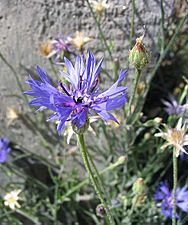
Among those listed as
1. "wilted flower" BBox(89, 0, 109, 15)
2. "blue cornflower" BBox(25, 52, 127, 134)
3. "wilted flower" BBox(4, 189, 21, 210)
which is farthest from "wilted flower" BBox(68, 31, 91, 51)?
"wilted flower" BBox(4, 189, 21, 210)

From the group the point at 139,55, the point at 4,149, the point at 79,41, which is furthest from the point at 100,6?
the point at 4,149

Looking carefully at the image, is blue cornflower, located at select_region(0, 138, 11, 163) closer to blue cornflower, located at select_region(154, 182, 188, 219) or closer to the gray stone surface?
the gray stone surface

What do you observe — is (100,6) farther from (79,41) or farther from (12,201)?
(12,201)

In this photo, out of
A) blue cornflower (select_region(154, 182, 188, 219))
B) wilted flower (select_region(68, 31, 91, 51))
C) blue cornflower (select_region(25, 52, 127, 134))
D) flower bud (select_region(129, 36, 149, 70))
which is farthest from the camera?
blue cornflower (select_region(154, 182, 188, 219))

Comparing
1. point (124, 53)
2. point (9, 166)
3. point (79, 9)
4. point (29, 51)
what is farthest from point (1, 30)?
point (9, 166)

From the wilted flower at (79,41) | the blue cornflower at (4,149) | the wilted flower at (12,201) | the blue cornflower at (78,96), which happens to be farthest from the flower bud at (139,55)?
the blue cornflower at (4,149)

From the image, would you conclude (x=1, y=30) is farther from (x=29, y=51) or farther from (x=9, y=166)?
(x=9, y=166)

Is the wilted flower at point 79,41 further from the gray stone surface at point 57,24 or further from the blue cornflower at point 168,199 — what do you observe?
the blue cornflower at point 168,199
